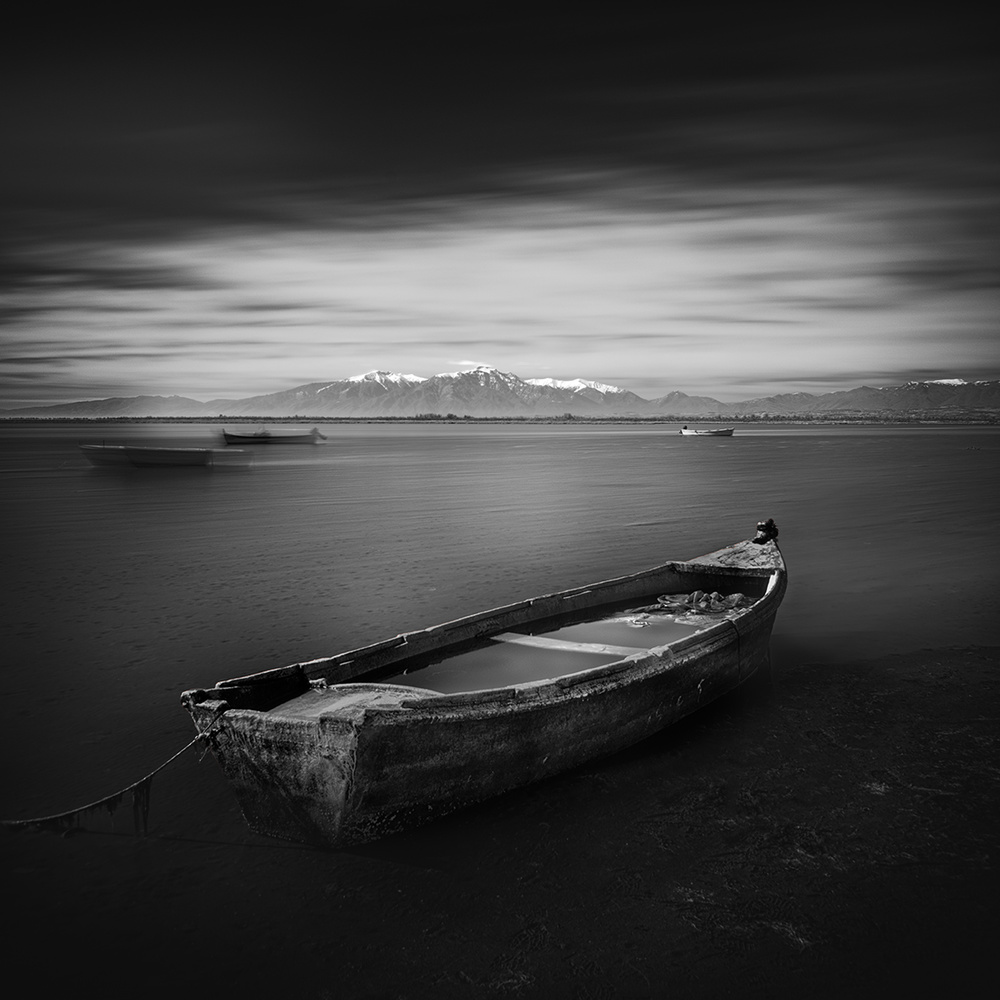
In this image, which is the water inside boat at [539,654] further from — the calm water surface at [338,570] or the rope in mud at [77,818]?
the calm water surface at [338,570]

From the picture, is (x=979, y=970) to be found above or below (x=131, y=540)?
below

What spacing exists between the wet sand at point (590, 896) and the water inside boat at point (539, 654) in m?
1.51

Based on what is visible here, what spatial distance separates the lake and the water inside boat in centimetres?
141

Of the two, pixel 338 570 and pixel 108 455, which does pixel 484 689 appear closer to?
pixel 338 570

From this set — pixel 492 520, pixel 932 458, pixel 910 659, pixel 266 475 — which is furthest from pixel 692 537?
pixel 932 458

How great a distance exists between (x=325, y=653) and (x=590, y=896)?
22.9 feet

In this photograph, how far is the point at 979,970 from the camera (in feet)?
17.0

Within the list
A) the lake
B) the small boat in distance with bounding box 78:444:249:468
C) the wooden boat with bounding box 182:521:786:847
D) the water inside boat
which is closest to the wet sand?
the lake

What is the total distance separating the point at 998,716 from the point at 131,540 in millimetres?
21807

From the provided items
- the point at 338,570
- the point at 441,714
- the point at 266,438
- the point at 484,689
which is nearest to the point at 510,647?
the point at 484,689

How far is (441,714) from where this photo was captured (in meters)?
6.40

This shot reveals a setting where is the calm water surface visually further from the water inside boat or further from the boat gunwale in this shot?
the water inside boat

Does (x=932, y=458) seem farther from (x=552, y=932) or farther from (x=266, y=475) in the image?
(x=552, y=932)

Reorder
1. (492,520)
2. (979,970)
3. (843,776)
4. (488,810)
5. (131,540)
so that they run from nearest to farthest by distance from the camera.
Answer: (979,970) < (488,810) < (843,776) < (131,540) < (492,520)
